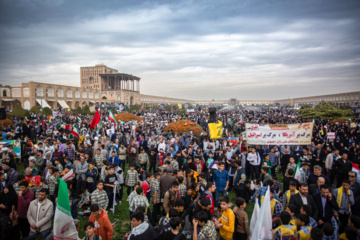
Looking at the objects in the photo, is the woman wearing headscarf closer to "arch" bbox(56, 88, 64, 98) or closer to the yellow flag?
the yellow flag

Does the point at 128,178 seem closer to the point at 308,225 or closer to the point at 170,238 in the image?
the point at 170,238

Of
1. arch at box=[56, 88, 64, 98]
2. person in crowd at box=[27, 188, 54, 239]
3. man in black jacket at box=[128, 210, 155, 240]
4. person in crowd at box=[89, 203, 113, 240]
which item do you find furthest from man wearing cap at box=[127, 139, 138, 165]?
Answer: arch at box=[56, 88, 64, 98]

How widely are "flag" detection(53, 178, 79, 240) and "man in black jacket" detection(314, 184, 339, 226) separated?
478cm

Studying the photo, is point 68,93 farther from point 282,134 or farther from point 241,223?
point 241,223

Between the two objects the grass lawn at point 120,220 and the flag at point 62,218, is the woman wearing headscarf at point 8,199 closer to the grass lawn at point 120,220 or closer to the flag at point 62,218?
the grass lawn at point 120,220

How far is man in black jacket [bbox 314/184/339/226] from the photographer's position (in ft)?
14.3

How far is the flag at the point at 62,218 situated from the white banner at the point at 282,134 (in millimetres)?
7388

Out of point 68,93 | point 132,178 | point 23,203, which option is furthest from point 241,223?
point 68,93

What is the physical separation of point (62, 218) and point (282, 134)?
8346 mm

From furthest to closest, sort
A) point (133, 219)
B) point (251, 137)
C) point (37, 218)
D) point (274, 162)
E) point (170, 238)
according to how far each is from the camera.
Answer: point (251, 137) → point (274, 162) → point (37, 218) → point (133, 219) → point (170, 238)

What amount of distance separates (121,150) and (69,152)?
2271mm

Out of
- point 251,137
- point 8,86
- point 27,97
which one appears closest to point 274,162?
point 251,137

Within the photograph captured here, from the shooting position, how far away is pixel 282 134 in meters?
8.91

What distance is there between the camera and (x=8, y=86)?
140 feet
